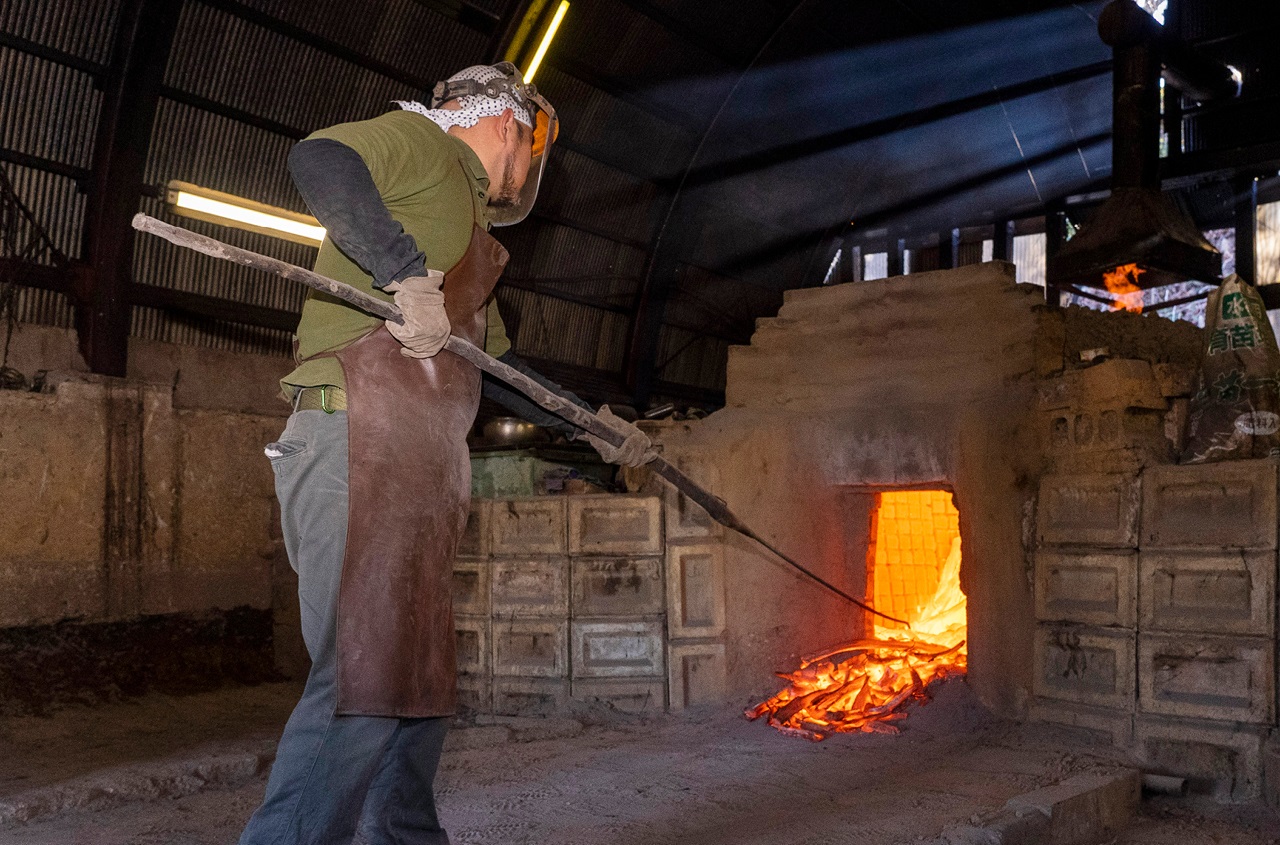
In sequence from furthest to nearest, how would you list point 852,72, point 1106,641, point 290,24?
point 852,72 < point 290,24 < point 1106,641

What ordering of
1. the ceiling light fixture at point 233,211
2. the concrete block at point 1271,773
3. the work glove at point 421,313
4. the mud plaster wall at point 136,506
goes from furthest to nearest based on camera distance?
1. the mud plaster wall at point 136,506
2. the concrete block at point 1271,773
3. the ceiling light fixture at point 233,211
4. the work glove at point 421,313

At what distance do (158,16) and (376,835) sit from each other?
720cm

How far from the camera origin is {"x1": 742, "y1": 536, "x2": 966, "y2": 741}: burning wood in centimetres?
609

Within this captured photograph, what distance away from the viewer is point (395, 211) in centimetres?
269

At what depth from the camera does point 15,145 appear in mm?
7738

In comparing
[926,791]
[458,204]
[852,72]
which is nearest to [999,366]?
[926,791]

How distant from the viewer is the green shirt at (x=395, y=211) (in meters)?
2.62

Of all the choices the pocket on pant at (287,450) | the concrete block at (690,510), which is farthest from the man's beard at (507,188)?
the concrete block at (690,510)

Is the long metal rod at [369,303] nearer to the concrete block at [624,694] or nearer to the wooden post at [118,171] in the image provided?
the concrete block at [624,694]

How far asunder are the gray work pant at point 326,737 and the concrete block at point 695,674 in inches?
153

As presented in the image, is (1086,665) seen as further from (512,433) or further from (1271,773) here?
(512,433)

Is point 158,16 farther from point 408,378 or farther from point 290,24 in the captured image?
point 408,378

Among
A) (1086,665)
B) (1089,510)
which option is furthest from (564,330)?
(1086,665)

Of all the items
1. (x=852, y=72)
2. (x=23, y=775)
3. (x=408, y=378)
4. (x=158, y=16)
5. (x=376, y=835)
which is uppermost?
(x=852, y=72)
